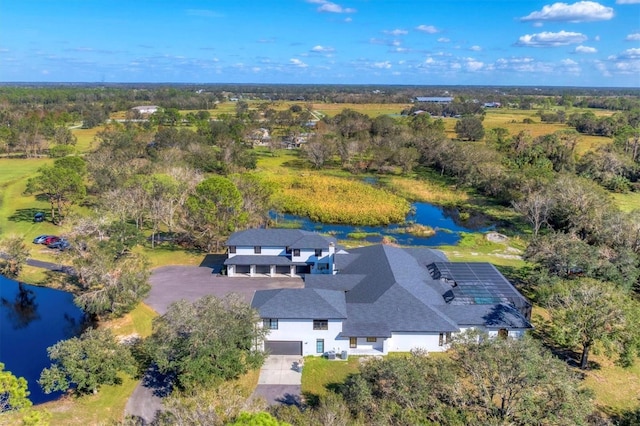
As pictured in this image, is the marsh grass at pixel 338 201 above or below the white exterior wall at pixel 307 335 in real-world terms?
above

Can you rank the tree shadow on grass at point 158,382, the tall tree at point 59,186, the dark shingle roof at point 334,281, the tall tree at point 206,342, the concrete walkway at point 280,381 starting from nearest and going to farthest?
the tall tree at point 206,342, the concrete walkway at point 280,381, the tree shadow on grass at point 158,382, the dark shingle roof at point 334,281, the tall tree at point 59,186

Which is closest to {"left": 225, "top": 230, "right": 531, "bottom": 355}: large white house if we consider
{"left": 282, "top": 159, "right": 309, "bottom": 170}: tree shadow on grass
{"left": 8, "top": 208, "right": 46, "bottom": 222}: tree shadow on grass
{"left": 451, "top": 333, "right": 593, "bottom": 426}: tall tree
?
{"left": 451, "top": 333, "right": 593, "bottom": 426}: tall tree

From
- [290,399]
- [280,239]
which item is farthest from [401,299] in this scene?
[280,239]

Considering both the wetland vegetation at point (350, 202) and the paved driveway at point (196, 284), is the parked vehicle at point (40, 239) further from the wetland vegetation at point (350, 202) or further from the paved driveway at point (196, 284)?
the paved driveway at point (196, 284)

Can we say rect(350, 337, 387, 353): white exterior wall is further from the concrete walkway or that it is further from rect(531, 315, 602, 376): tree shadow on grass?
rect(531, 315, 602, 376): tree shadow on grass

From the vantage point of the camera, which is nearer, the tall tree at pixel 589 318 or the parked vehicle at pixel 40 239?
the tall tree at pixel 589 318

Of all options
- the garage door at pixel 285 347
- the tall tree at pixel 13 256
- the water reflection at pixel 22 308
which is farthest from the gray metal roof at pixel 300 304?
the tall tree at pixel 13 256

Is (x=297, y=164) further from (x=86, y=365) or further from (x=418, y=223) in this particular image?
(x=86, y=365)

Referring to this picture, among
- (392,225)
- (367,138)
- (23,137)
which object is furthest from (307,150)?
(23,137)
